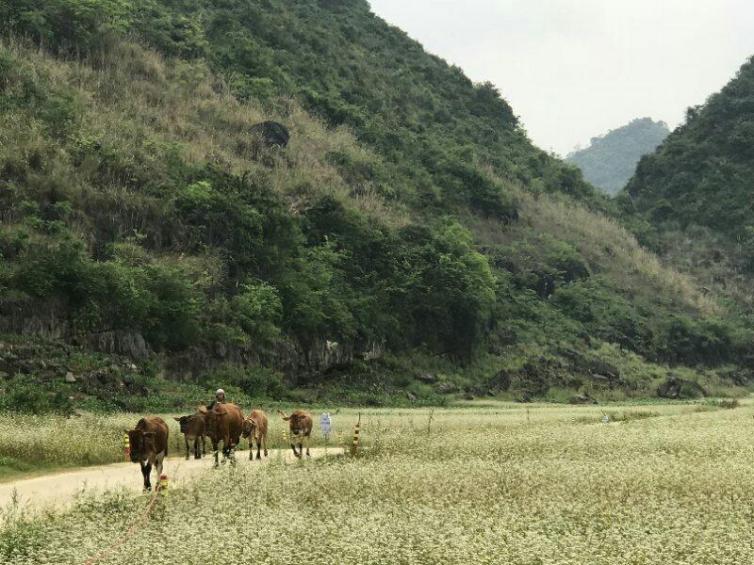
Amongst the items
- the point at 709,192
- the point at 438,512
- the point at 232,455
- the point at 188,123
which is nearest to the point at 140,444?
the point at 232,455

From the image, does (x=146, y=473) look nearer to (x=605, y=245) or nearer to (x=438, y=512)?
(x=438, y=512)

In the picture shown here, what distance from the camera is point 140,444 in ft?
58.1

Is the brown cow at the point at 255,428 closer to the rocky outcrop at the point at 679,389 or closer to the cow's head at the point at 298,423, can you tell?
the cow's head at the point at 298,423

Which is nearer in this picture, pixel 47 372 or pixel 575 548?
pixel 575 548

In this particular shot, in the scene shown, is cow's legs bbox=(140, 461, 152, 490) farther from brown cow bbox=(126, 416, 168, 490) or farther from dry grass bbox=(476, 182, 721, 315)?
dry grass bbox=(476, 182, 721, 315)

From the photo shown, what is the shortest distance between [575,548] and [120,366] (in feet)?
102

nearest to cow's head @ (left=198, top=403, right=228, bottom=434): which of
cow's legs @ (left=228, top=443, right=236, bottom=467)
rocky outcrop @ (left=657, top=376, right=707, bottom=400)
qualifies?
cow's legs @ (left=228, top=443, right=236, bottom=467)

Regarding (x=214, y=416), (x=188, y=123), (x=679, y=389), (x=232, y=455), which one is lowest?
(x=679, y=389)

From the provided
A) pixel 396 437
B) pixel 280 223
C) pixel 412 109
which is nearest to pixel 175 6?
pixel 412 109

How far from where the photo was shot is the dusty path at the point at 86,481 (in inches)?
645

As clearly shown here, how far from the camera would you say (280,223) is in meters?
54.7

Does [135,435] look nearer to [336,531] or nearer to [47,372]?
[336,531]

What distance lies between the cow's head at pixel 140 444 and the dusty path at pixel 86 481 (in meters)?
0.68

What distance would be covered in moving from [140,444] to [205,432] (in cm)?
490
